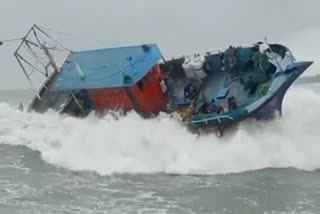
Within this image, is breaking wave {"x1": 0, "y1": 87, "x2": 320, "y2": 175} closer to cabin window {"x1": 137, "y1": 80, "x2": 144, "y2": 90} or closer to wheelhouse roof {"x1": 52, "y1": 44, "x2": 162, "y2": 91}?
cabin window {"x1": 137, "y1": 80, "x2": 144, "y2": 90}

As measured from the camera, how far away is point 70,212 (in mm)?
13602

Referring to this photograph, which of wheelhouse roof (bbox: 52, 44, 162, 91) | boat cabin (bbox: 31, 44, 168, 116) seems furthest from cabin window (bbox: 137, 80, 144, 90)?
wheelhouse roof (bbox: 52, 44, 162, 91)

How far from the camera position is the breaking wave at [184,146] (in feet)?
57.4

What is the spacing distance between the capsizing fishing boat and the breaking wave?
50 centimetres

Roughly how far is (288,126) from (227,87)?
2401mm

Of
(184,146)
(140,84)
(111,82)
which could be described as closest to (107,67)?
(111,82)

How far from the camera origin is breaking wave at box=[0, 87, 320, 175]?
57.4ft

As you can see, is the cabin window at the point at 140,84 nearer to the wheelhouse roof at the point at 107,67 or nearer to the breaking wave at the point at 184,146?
the wheelhouse roof at the point at 107,67

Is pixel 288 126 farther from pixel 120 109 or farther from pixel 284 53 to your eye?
pixel 120 109

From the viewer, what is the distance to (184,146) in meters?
18.2

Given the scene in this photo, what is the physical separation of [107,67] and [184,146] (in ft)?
14.9

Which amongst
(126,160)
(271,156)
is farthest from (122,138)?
(271,156)

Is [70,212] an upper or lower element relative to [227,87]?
lower

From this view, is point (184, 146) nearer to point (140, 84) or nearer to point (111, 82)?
point (140, 84)
